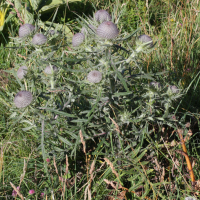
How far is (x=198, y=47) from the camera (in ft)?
10.2

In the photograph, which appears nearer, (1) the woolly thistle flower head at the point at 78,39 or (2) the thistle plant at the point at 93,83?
(2) the thistle plant at the point at 93,83

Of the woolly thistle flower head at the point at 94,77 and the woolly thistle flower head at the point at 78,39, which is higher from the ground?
the woolly thistle flower head at the point at 78,39

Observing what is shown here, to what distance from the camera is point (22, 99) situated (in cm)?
160

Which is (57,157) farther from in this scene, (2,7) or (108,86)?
(2,7)

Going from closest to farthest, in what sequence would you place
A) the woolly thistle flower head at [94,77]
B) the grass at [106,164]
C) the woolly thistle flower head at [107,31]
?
the woolly thistle flower head at [107,31] < the woolly thistle flower head at [94,77] < the grass at [106,164]

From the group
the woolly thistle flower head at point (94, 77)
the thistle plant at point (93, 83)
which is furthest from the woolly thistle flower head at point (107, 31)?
the woolly thistle flower head at point (94, 77)

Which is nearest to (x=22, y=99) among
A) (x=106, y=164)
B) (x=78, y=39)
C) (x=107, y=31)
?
(x=78, y=39)

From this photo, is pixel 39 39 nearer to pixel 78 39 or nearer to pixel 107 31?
pixel 78 39

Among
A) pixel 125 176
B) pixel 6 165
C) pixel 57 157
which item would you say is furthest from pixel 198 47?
pixel 6 165

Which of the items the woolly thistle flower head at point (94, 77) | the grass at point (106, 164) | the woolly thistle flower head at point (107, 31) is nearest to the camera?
the woolly thistle flower head at point (107, 31)

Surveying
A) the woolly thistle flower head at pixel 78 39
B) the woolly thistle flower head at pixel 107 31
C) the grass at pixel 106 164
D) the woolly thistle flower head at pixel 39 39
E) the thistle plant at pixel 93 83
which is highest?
the woolly thistle flower head at pixel 107 31

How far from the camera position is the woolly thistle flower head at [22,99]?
5.23 ft

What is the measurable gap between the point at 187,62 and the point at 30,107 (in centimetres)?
211

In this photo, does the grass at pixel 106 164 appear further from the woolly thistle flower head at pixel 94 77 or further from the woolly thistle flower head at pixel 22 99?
the woolly thistle flower head at pixel 94 77
